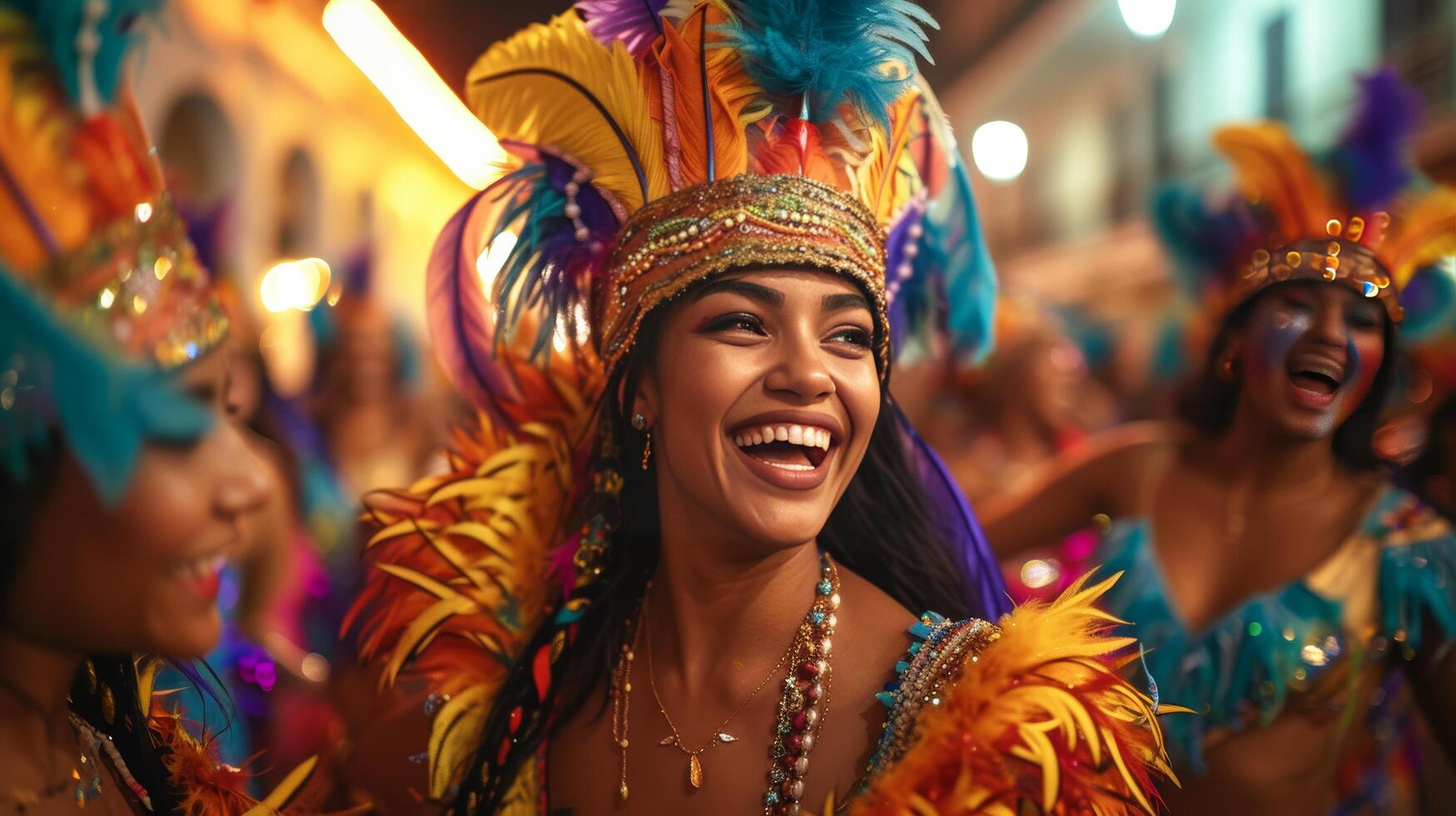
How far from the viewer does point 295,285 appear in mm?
6844

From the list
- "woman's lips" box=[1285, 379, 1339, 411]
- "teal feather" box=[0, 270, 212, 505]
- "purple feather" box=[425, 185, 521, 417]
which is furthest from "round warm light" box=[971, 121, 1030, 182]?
"teal feather" box=[0, 270, 212, 505]

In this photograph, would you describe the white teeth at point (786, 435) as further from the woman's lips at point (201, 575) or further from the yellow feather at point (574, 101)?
the woman's lips at point (201, 575)

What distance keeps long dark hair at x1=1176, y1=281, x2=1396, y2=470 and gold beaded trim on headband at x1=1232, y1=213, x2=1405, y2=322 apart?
1.3 inches

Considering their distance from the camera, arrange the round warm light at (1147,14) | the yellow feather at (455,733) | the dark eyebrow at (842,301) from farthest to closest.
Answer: the round warm light at (1147,14), the yellow feather at (455,733), the dark eyebrow at (842,301)

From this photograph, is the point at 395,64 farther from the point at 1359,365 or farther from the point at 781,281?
the point at 1359,365

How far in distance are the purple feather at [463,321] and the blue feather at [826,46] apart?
727 millimetres

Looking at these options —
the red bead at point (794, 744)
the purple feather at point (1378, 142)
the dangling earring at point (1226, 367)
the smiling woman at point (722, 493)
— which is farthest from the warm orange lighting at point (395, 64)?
the purple feather at point (1378, 142)

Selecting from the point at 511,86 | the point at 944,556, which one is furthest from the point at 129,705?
the point at 944,556

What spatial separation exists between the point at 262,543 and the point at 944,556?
2.48m

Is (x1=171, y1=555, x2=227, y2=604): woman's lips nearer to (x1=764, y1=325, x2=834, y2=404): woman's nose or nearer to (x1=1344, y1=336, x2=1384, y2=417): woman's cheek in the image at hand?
(x1=764, y1=325, x2=834, y2=404): woman's nose

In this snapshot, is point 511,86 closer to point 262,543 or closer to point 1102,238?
point 262,543

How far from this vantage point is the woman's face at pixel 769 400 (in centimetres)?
184

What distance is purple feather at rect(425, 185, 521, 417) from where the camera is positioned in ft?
7.74

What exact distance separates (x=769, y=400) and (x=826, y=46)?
59 centimetres
